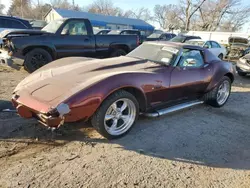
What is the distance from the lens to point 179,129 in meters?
4.25

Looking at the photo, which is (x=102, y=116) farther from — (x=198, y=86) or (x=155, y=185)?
(x=198, y=86)

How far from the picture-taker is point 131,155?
10.8 ft

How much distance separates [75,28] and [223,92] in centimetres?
523

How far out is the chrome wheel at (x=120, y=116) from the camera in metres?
3.62

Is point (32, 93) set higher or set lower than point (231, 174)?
higher

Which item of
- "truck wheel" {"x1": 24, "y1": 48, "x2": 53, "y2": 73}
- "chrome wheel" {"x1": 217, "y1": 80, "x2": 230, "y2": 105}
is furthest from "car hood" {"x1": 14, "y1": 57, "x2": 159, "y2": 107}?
"truck wheel" {"x1": 24, "y1": 48, "x2": 53, "y2": 73}

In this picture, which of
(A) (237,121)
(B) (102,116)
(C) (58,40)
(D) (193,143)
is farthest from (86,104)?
(C) (58,40)

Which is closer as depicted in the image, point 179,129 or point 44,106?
point 44,106

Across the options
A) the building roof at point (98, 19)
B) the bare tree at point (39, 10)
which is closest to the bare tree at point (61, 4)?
the bare tree at point (39, 10)

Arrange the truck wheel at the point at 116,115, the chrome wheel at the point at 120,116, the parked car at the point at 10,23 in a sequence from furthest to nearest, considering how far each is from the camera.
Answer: the parked car at the point at 10,23, the chrome wheel at the point at 120,116, the truck wheel at the point at 116,115

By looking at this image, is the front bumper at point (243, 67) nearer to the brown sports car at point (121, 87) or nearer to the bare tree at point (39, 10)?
the brown sports car at point (121, 87)

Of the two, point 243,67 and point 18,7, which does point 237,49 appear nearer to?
point 243,67

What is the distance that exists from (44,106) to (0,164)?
0.87 m

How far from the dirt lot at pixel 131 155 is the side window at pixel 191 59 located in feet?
3.72
